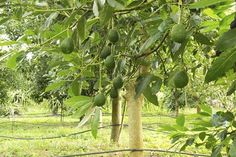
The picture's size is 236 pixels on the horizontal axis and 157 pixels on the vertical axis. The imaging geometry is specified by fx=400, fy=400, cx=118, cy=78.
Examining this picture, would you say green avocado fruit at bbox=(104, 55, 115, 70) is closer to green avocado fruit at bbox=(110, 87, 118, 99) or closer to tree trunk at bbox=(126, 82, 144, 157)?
green avocado fruit at bbox=(110, 87, 118, 99)

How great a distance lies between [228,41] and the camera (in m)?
0.49

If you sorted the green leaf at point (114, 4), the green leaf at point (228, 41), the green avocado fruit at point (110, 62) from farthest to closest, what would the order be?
the green avocado fruit at point (110, 62) < the green leaf at point (114, 4) < the green leaf at point (228, 41)

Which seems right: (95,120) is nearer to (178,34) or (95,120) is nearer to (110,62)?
(110,62)

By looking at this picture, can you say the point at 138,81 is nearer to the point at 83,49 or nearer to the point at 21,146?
the point at 83,49

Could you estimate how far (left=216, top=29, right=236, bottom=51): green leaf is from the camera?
482mm

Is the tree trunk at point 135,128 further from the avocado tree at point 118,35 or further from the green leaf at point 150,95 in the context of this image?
the green leaf at point 150,95

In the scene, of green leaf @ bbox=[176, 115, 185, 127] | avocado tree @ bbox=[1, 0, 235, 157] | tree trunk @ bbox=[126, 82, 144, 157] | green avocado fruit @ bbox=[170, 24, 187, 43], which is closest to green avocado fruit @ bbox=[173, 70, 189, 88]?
avocado tree @ bbox=[1, 0, 235, 157]

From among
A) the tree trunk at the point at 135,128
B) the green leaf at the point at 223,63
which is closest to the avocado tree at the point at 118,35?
the green leaf at the point at 223,63

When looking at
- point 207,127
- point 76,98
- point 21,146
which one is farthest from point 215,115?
point 21,146

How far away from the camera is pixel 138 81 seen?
807 mm

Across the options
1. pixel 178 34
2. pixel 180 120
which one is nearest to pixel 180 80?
pixel 178 34

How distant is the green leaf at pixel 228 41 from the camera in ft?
1.58

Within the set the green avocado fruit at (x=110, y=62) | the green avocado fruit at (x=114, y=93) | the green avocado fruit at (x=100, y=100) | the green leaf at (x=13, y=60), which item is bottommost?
the green avocado fruit at (x=100, y=100)

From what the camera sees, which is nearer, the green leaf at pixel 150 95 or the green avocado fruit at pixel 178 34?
the green avocado fruit at pixel 178 34
